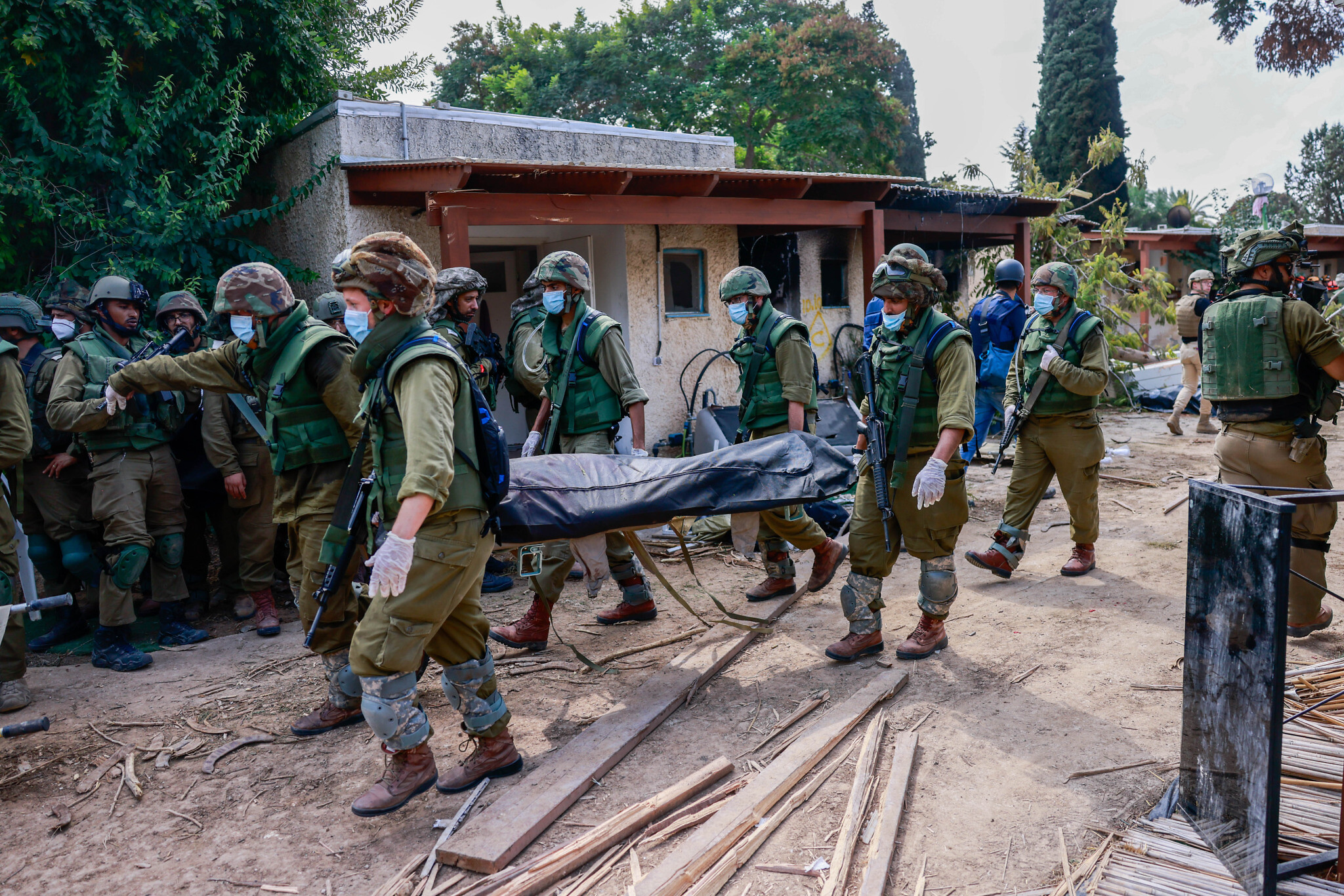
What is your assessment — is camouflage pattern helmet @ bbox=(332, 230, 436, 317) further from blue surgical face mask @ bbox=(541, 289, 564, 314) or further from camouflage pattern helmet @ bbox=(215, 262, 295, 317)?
blue surgical face mask @ bbox=(541, 289, 564, 314)

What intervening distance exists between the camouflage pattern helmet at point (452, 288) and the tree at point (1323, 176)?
1239 inches

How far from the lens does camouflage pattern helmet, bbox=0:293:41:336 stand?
17.0 ft

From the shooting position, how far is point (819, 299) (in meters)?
11.6

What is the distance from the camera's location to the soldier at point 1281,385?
4402 millimetres

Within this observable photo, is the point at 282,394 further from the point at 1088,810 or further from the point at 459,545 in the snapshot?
the point at 1088,810

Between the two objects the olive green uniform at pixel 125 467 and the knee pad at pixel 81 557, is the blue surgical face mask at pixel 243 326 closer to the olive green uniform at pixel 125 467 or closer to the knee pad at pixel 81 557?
the olive green uniform at pixel 125 467

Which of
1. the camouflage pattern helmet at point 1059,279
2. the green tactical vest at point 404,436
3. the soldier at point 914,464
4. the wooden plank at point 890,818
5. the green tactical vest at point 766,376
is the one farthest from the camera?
the camouflage pattern helmet at point 1059,279

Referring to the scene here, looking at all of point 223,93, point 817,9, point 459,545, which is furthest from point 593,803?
point 817,9

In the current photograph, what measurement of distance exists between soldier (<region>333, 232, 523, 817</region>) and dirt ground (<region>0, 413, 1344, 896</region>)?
359mm

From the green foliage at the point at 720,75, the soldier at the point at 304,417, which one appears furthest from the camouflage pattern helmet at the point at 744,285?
the green foliage at the point at 720,75

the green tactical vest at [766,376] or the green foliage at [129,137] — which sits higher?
the green foliage at [129,137]

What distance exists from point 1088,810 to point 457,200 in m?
6.52

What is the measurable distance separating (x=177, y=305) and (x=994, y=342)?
7.03m

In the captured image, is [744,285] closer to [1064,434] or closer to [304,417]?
[1064,434]
